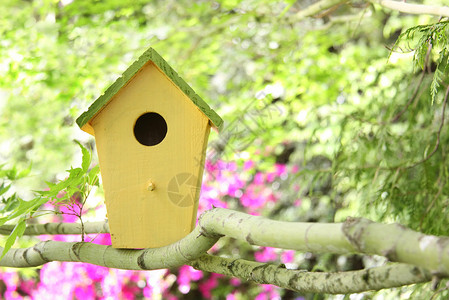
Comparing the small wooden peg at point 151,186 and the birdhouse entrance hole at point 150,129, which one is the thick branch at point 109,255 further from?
the birdhouse entrance hole at point 150,129

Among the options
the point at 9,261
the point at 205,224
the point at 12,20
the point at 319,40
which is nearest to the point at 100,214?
the point at 12,20

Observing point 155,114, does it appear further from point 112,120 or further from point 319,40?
point 319,40

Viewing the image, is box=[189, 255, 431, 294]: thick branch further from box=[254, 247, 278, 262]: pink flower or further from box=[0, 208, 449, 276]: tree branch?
box=[254, 247, 278, 262]: pink flower

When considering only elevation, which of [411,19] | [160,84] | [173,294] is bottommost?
[173,294]

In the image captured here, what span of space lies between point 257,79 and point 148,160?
1801mm

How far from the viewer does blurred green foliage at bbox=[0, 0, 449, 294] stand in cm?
161

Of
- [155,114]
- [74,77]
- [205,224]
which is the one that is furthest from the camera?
[74,77]

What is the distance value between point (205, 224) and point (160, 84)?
0.35 metres

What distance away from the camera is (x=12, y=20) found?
7.34ft

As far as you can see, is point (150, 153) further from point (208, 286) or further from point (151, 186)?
point (208, 286)

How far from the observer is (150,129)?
3.45 feet

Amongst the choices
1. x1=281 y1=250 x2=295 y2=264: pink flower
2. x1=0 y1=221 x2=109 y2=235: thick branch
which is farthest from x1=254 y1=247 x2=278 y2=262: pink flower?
x1=0 y1=221 x2=109 y2=235: thick branch

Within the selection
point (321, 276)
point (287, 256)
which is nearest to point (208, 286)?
point (287, 256)

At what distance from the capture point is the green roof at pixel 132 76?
947 mm
